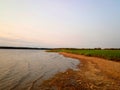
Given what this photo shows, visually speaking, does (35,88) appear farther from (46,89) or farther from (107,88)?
(107,88)

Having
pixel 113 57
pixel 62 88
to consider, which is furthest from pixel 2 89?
pixel 113 57

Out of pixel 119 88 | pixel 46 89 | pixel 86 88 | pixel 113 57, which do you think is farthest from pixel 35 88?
pixel 113 57

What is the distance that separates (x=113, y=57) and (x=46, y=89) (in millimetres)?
25634

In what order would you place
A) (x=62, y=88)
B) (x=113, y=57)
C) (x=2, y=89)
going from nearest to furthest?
(x=2, y=89), (x=62, y=88), (x=113, y=57)

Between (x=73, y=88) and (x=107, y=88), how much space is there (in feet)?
7.15

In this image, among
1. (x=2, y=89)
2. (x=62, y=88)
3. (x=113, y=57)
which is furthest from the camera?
(x=113, y=57)

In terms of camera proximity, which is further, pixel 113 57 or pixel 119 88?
pixel 113 57

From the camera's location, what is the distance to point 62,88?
10.2 m

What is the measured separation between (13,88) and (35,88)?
133 cm

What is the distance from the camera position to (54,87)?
10359 millimetres

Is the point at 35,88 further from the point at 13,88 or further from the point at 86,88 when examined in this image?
the point at 86,88

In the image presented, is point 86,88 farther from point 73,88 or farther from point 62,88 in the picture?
point 62,88

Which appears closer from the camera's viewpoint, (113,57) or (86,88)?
(86,88)

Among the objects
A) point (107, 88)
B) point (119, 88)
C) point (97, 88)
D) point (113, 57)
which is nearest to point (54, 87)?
point (97, 88)
